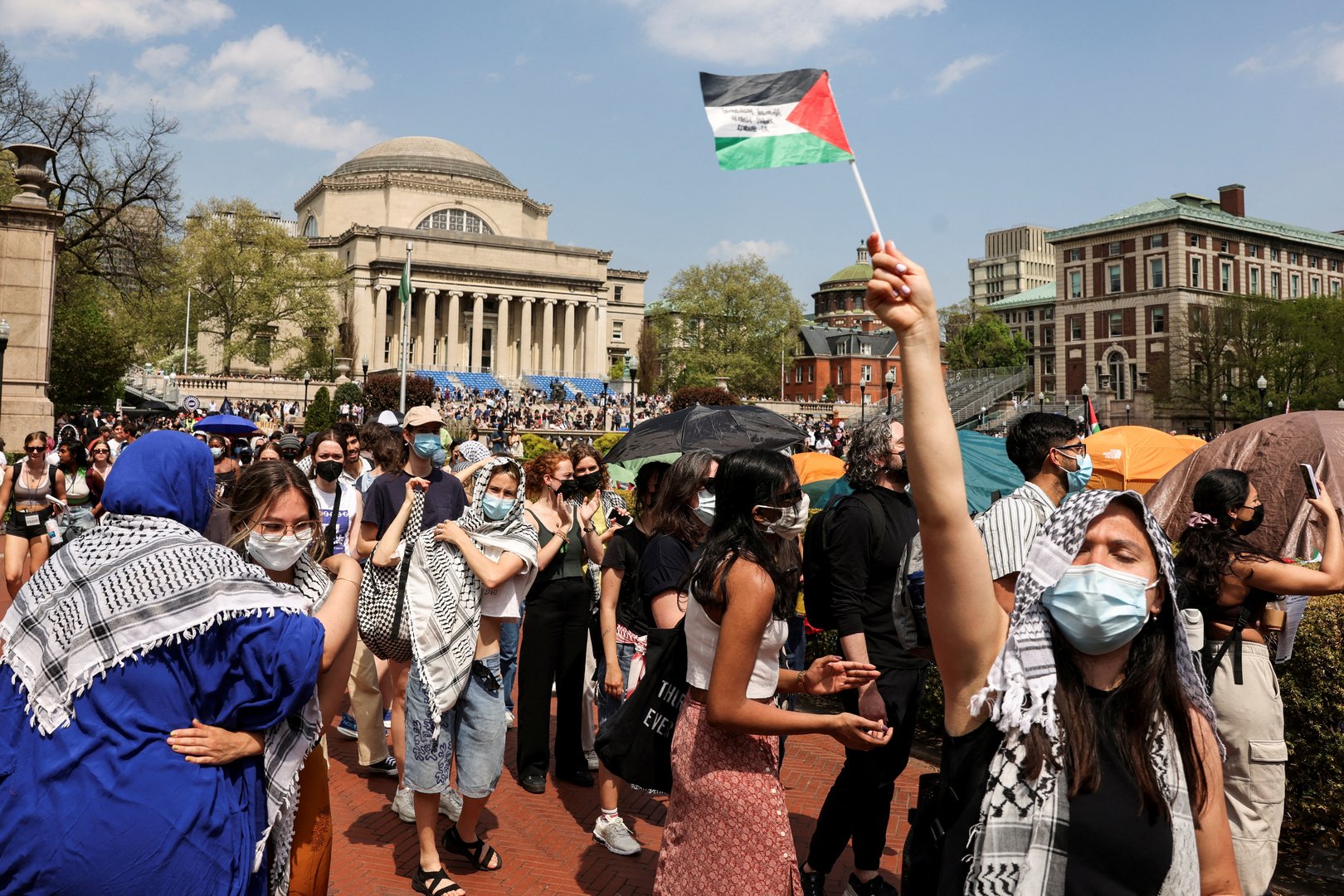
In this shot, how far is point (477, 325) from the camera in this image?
3334 inches

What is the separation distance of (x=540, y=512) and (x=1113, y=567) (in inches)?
187

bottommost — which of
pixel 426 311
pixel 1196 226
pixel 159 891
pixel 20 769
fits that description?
pixel 159 891

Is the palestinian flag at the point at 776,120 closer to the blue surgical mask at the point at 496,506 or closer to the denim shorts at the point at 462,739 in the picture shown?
the blue surgical mask at the point at 496,506

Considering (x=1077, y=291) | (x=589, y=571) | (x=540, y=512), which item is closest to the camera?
(x=540, y=512)

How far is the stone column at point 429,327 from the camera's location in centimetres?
8169

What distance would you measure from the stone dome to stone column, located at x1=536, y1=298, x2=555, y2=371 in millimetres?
17463

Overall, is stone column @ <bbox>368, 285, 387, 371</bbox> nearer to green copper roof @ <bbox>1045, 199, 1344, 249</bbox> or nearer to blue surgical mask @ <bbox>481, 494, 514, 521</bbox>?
green copper roof @ <bbox>1045, 199, 1344, 249</bbox>

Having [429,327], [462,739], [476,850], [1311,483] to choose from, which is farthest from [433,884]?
[429,327]

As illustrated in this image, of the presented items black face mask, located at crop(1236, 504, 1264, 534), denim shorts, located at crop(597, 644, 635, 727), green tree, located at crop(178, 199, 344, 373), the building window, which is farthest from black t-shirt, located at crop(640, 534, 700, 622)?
the building window

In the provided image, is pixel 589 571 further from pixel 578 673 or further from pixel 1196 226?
pixel 1196 226

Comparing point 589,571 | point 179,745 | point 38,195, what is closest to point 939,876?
point 179,745

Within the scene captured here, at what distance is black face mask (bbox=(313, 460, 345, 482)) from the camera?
6977 mm

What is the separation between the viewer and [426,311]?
81875 mm

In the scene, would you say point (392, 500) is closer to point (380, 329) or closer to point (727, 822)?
point (727, 822)
